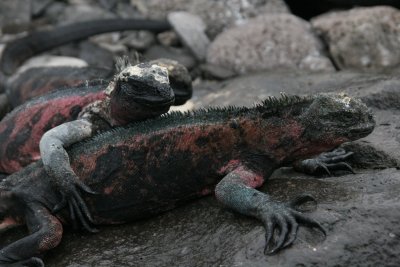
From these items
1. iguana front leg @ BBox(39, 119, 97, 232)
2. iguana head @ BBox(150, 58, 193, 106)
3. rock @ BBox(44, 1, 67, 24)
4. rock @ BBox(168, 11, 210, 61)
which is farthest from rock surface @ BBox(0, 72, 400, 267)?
rock @ BBox(44, 1, 67, 24)

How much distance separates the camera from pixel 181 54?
24.5ft

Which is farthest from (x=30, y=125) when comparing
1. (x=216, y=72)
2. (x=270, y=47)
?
(x=270, y=47)

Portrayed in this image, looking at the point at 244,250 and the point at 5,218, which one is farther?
the point at 5,218

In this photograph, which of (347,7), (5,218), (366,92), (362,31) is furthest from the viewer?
(347,7)

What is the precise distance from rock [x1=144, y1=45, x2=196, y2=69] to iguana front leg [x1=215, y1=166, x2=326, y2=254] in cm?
425

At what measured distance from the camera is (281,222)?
2.57m

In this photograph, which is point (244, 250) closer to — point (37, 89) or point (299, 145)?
point (299, 145)

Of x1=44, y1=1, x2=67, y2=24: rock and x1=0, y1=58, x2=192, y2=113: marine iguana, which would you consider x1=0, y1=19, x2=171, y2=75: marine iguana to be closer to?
x1=44, y1=1, x2=67, y2=24: rock

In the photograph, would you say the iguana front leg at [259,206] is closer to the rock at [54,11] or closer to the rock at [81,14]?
the rock at [81,14]

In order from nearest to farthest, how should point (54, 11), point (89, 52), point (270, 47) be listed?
point (270, 47) → point (89, 52) → point (54, 11)

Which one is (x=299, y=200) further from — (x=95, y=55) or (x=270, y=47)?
(x=95, y=55)

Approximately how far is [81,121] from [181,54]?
390 cm

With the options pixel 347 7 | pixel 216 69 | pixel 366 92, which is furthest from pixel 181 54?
pixel 366 92

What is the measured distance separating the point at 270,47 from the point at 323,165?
3.64m
